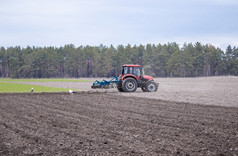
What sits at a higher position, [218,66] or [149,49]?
[149,49]

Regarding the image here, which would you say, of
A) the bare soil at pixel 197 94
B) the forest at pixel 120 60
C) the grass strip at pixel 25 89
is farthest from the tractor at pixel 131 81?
the forest at pixel 120 60

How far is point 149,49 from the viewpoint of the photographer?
345ft

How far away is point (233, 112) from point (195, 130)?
4285 mm

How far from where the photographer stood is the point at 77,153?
19.7 feet

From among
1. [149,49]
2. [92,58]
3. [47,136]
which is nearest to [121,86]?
[47,136]

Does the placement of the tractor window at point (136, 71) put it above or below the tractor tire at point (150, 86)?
above

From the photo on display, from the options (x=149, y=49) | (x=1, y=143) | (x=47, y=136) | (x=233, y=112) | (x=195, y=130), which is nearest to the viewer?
(x=1, y=143)

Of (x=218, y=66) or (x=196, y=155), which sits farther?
(x=218, y=66)

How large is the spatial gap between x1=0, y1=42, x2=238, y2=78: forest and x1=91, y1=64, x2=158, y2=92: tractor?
228ft

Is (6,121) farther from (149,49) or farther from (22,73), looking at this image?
(22,73)

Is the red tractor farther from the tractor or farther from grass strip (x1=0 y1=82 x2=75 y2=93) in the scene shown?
grass strip (x1=0 y1=82 x2=75 y2=93)

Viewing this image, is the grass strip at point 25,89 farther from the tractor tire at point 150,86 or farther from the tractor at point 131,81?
the tractor tire at point 150,86

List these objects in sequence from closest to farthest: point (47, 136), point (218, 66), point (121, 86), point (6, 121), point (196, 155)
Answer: point (196, 155) → point (47, 136) → point (6, 121) → point (121, 86) → point (218, 66)

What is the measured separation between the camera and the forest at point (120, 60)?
9669cm
